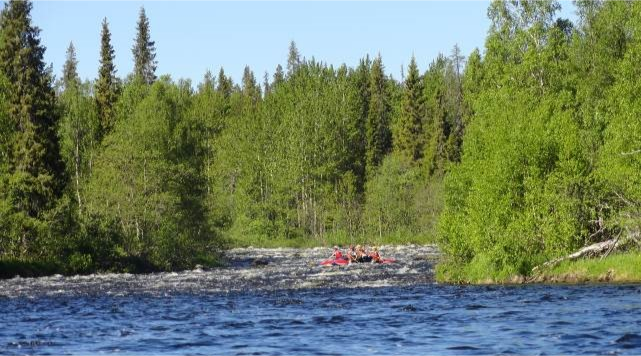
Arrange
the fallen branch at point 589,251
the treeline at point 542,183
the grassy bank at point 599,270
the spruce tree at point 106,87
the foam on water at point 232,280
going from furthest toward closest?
the spruce tree at point 106,87 < the foam on water at point 232,280 < the treeline at point 542,183 < the fallen branch at point 589,251 < the grassy bank at point 599,270

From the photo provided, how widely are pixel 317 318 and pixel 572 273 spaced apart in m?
13.6

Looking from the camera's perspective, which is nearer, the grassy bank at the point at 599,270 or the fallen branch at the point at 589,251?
the grassy bank at the point at 599,270

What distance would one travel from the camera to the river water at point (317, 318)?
20797mm

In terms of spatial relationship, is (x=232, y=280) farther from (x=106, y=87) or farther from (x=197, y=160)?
(x=106, y=87)

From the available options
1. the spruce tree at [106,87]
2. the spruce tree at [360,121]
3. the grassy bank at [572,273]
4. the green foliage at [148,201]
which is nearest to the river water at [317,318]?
the grassy bank at [572,273]

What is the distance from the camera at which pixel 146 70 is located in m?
125

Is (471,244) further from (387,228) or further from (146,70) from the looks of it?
(146,70)

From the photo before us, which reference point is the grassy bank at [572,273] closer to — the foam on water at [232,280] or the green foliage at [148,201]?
the foam on water at [232,280]

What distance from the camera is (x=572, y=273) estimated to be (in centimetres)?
3566

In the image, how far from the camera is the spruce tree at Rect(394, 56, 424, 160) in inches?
4596

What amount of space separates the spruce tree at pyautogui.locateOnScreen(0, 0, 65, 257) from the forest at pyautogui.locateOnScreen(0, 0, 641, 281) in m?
0.10

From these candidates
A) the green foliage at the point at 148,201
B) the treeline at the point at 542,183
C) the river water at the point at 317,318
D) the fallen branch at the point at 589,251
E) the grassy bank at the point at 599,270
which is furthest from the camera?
the green foliage at the point at 148,201

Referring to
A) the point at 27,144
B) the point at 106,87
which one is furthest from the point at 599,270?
the point at 106,87

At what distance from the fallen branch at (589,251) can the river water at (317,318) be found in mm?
2782
